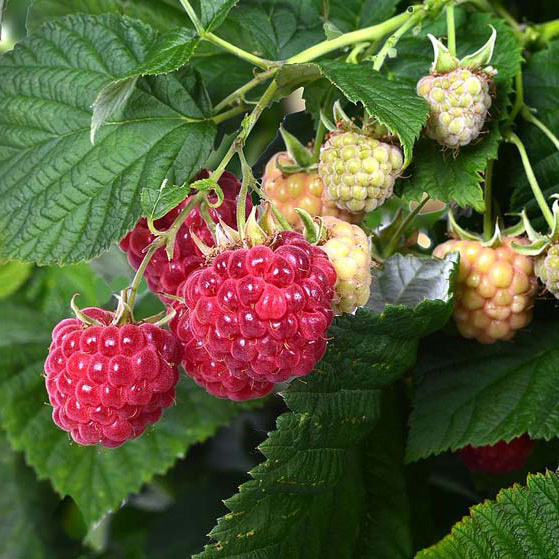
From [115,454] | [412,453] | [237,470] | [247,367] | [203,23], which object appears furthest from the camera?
[237,470]

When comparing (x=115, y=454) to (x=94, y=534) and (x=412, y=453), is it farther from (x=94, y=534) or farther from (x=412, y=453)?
(x=412, y=453)

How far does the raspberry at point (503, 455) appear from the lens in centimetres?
89

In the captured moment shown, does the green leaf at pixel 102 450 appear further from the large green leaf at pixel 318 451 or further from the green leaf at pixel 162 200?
the green leaf at pixel 162 200

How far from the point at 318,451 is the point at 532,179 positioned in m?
0.28

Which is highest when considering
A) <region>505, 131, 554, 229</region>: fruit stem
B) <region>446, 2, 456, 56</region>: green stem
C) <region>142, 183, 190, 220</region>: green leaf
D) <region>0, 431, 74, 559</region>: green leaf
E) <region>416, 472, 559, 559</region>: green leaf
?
<region>142, 183, 190, 220</region>: green leaf

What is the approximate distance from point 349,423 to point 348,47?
0.32 meters

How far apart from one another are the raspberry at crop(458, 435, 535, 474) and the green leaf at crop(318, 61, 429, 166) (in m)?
0.35

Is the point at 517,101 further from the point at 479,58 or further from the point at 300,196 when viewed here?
the point at 300,196

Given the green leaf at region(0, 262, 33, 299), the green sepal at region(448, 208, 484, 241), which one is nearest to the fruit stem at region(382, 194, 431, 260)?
the green sepal at region(448, 208, 484, 241)

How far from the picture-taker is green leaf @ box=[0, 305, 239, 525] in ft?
3.47

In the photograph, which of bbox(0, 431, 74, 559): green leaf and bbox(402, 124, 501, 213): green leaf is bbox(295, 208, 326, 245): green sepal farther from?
bbox(0, 431, 74, 559): green leaf

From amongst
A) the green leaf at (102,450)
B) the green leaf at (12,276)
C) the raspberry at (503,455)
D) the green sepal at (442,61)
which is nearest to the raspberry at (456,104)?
the green sepal at (442,61)

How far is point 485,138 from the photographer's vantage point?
0.75 meters

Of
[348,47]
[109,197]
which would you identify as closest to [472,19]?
[348,47]
